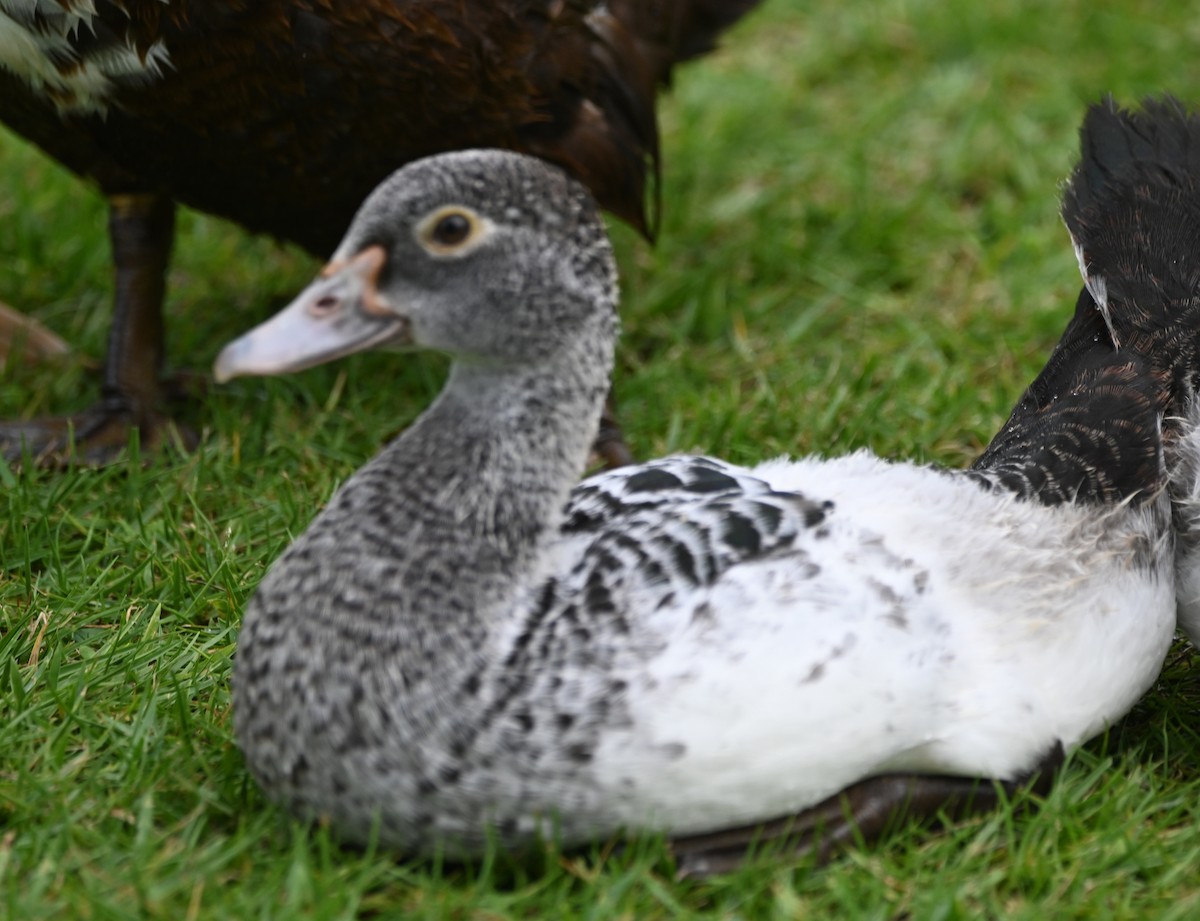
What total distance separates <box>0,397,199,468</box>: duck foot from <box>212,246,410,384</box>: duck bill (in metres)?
1.35

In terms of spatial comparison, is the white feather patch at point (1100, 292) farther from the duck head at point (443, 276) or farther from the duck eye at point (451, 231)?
the duck eye at point (451, 231)

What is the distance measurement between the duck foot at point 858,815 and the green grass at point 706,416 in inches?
1.2

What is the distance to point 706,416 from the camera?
3.62 metres

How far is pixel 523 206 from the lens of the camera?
2.16 meters

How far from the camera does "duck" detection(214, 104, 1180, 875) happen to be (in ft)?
6.81

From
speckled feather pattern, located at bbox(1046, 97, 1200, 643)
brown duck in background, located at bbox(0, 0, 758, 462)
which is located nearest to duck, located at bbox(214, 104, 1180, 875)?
speckled feather pattern, located at bbox(1046, 97, 1200, 643)

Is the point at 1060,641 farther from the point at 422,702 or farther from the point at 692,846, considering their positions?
the point at 422,702

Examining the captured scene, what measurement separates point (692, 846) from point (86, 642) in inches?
45.1

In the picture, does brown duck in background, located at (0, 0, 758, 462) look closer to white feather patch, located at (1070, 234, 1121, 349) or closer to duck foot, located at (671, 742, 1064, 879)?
white feather patch, located at (1070, 234, 1121, 349)

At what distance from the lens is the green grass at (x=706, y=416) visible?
Result: 7.06 ft

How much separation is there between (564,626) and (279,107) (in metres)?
1.44

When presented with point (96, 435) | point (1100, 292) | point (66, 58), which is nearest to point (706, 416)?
point (1100, 292)

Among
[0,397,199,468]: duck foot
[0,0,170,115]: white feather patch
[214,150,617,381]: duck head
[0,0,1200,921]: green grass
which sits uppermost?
[0,0,170,115]: white feather patch

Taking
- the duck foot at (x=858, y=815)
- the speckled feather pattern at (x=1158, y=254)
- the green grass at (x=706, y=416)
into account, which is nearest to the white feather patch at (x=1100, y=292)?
the speckled feather pattern at (x=1158, y=254)
